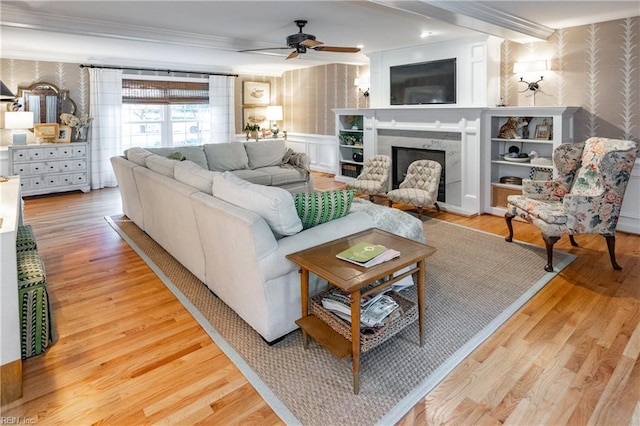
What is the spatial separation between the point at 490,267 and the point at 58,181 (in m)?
6.64

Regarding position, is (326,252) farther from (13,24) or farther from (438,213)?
(13,24)

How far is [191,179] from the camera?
10.3ft

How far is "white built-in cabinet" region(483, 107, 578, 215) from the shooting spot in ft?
15.3

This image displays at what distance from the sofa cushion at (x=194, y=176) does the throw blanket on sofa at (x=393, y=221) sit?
1084 millimetres

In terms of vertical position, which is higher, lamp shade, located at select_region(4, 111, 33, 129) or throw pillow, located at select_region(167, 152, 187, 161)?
lamp shade, located at select_region(4, 111, 33, 129)

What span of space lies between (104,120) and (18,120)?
1341 mm

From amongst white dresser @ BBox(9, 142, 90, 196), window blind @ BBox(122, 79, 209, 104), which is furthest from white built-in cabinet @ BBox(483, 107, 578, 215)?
white dresser @ BBox(9, 142, 90, 196)

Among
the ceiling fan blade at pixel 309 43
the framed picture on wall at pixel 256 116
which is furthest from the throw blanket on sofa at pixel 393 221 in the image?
the framed picture on wall at pixel 256 116

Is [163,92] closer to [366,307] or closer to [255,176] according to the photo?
[255,176]

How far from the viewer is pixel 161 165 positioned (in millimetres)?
3801

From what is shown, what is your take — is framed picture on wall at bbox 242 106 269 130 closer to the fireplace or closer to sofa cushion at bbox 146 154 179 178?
the fireplace

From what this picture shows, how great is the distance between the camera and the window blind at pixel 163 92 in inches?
305

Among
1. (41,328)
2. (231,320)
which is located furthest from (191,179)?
(41,328)

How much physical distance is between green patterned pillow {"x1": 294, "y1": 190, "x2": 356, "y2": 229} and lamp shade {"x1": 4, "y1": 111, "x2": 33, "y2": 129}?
5.87 metres
